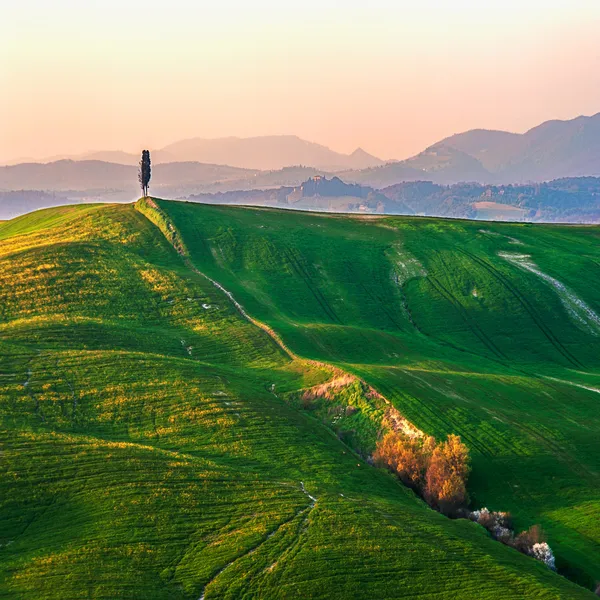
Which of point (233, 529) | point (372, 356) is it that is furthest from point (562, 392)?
point (233, 529)

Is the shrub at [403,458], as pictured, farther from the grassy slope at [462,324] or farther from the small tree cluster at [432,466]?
the grassy slope at [462,324]

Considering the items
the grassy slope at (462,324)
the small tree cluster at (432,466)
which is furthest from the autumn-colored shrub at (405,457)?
the grassy slope at (462,324)

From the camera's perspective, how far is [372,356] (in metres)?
104

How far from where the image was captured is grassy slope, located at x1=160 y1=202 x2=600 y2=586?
234 ft

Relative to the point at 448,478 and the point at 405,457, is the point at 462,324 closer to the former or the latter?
the point at 405,457

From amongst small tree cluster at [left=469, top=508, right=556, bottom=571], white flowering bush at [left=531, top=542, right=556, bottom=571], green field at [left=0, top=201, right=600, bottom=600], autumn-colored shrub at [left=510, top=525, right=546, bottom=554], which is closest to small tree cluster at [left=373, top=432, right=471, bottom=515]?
small tree cluster at [left=469, top=508, right=556, bottom=571]

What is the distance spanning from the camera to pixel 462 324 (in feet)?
419

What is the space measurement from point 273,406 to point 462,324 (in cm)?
5978

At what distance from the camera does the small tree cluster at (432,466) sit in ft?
213

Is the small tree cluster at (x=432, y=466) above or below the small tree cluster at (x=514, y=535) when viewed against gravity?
above

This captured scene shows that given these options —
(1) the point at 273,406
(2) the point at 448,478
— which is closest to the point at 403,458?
(2) the point at 448,478

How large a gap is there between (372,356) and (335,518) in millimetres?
49959

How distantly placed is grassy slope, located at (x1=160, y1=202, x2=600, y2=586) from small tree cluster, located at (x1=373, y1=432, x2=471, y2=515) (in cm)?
346

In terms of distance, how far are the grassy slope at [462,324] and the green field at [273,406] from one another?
0.44m
